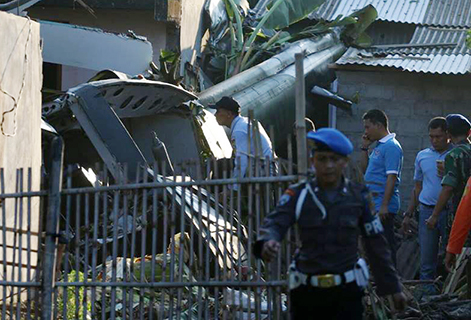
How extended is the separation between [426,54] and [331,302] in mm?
12767

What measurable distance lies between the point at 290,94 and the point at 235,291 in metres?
10.1

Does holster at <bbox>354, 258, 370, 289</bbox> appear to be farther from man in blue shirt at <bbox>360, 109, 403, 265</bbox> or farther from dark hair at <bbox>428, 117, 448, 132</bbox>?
dark hair at <bbox>428, 117, 448, 132</bbox>

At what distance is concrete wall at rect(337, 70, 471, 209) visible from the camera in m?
15.5

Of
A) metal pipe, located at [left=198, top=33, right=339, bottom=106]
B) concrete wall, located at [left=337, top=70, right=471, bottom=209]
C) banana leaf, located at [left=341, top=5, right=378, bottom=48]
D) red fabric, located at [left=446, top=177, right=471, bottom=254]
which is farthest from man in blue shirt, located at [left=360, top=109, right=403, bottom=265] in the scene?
banana leaf, located at [left=341, top=5, right=378, bottom=48]

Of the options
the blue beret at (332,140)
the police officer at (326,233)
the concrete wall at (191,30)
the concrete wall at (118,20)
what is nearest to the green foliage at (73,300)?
the police officer at (326,233)

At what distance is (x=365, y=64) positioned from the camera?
15711mm

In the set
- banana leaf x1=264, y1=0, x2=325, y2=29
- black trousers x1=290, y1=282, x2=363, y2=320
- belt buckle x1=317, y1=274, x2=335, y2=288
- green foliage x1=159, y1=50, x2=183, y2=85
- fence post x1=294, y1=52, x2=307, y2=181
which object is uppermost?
banana leaf x1=264, y1=0, x2=325, y2=29

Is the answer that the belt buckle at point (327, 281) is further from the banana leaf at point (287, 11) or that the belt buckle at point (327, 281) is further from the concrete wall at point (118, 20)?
Result: the banana leaf at point (287, 11)

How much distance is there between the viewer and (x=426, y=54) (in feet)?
56.7

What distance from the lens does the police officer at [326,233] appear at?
505 cm

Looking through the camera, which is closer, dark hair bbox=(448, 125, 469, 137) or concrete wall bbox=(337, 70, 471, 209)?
dark hair bbox=(448, 125, 469, 137)

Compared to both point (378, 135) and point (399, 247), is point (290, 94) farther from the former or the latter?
point (378, 135)

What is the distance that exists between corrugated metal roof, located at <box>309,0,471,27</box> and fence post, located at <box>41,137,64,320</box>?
46.7ft

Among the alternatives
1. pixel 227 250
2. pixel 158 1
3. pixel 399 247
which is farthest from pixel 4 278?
pixel 158 1
